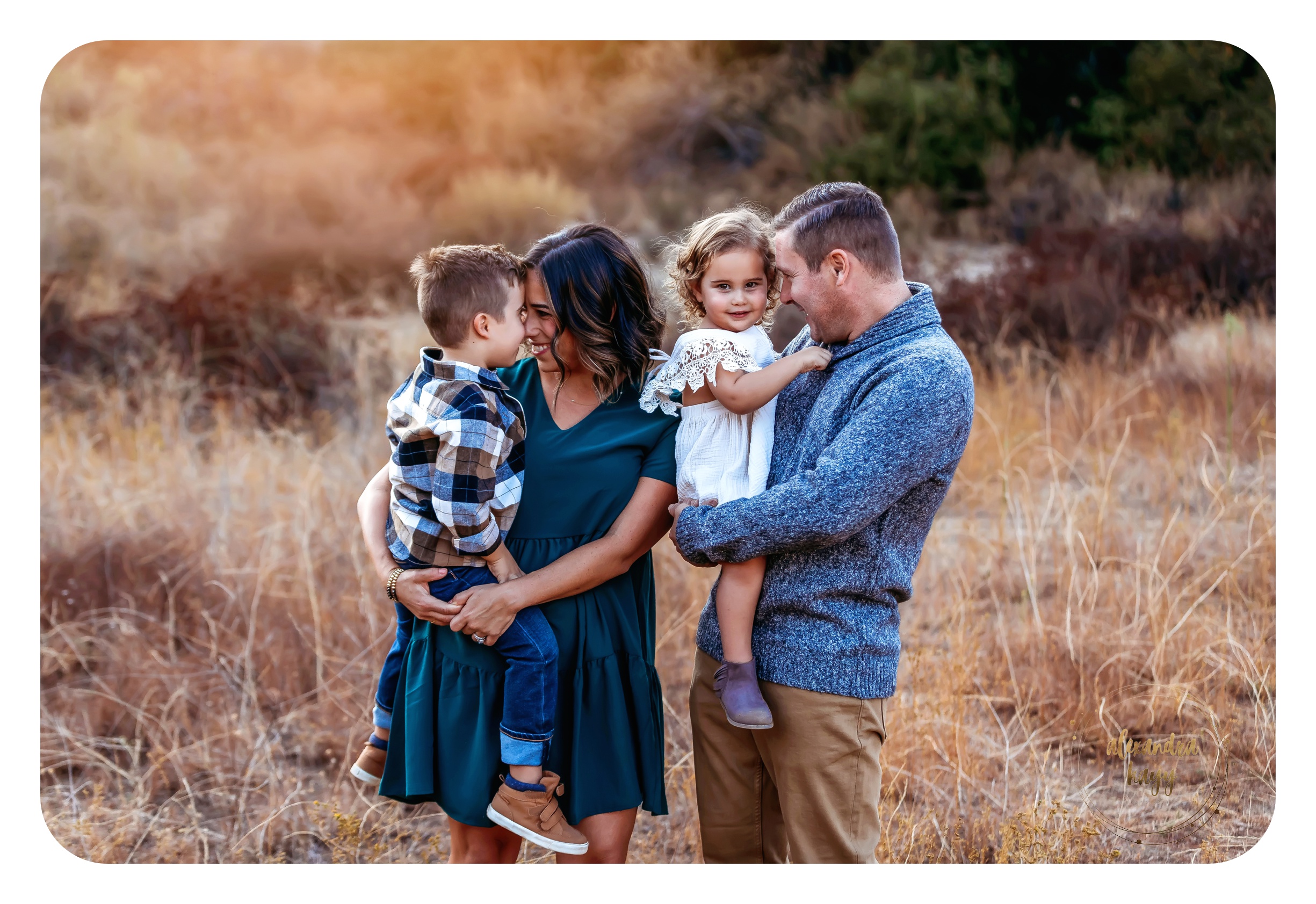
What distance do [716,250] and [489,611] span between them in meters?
0.97

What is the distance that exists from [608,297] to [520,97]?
788cm

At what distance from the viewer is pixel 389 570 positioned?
90.3 inches

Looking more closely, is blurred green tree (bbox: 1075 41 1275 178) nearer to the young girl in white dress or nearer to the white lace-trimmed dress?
the young girl in white dress

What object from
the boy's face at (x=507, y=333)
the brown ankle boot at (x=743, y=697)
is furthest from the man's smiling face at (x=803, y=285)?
the brown ankle boot at (x=743, y=697)

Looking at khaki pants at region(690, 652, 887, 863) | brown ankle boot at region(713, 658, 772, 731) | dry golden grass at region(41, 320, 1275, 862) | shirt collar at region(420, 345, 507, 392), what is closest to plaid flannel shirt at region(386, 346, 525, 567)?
shirt collar at region(420, 345, 507, 392)

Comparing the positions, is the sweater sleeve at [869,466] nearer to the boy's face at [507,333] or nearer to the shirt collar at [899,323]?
the shirt collar at [899,323]

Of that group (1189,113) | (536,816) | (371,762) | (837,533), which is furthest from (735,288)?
(1189,113)

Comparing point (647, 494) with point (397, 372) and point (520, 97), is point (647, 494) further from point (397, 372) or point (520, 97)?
point (520, 97)

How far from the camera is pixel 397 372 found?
6910 millimetres

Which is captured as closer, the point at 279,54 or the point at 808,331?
the point at 808,331

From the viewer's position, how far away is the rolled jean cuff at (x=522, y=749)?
2.20 meters

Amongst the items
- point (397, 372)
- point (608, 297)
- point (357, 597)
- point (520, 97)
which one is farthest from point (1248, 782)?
point (520, 97)

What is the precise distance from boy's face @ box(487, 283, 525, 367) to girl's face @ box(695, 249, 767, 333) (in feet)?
1.46

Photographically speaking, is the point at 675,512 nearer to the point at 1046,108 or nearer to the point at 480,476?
the point at 480,476
